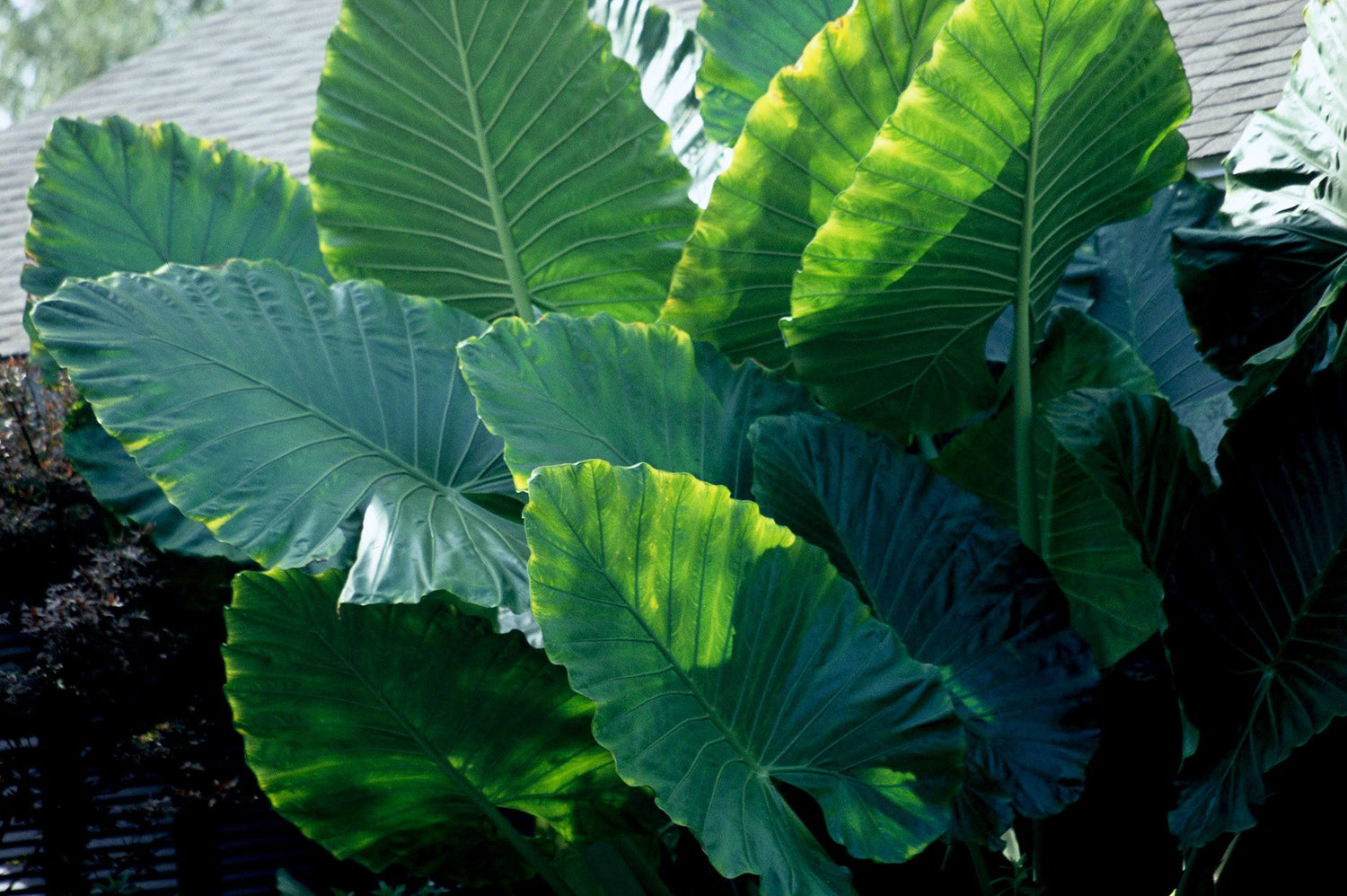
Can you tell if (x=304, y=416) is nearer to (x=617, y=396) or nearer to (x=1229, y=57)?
(x=617, y=396)

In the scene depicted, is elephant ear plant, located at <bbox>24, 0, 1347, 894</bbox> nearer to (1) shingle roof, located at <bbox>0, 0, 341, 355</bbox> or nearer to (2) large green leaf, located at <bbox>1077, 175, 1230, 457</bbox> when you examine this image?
(2) large green leaf, located at <bbox>1077, 175, 1230, 457</bbox>

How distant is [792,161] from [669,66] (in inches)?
31.2

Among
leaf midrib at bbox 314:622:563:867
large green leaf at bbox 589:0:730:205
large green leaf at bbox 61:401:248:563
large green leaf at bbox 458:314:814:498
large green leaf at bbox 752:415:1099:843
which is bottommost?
leaf midrib at bbox 314:622:563:867

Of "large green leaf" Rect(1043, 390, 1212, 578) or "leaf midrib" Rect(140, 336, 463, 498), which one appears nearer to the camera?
"large green leaf" Rect(1043, 390, 1212, 578)

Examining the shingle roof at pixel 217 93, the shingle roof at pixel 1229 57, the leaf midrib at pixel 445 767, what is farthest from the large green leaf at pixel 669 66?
A: the shingle roof at pixel 217 93

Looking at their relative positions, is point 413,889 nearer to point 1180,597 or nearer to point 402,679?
point 402,679

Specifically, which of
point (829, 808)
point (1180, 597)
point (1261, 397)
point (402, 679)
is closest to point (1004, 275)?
point (1261, 397)

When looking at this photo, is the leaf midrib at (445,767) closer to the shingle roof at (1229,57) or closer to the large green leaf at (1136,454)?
the large green leaf at (1136,454)

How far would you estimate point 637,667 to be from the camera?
1204mm

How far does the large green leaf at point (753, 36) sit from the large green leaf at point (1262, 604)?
1.04 meters

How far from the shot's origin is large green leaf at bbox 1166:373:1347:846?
1.40 metres

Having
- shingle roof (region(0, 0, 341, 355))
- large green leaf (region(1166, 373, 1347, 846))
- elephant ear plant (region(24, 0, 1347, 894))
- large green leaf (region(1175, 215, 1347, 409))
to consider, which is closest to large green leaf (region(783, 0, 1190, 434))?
elephant ear plant (region(24, 0, 1347, 894))

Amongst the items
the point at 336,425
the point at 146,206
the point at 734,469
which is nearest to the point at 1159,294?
the point at 734,469

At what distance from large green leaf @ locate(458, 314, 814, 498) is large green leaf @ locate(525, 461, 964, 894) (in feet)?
0.77
